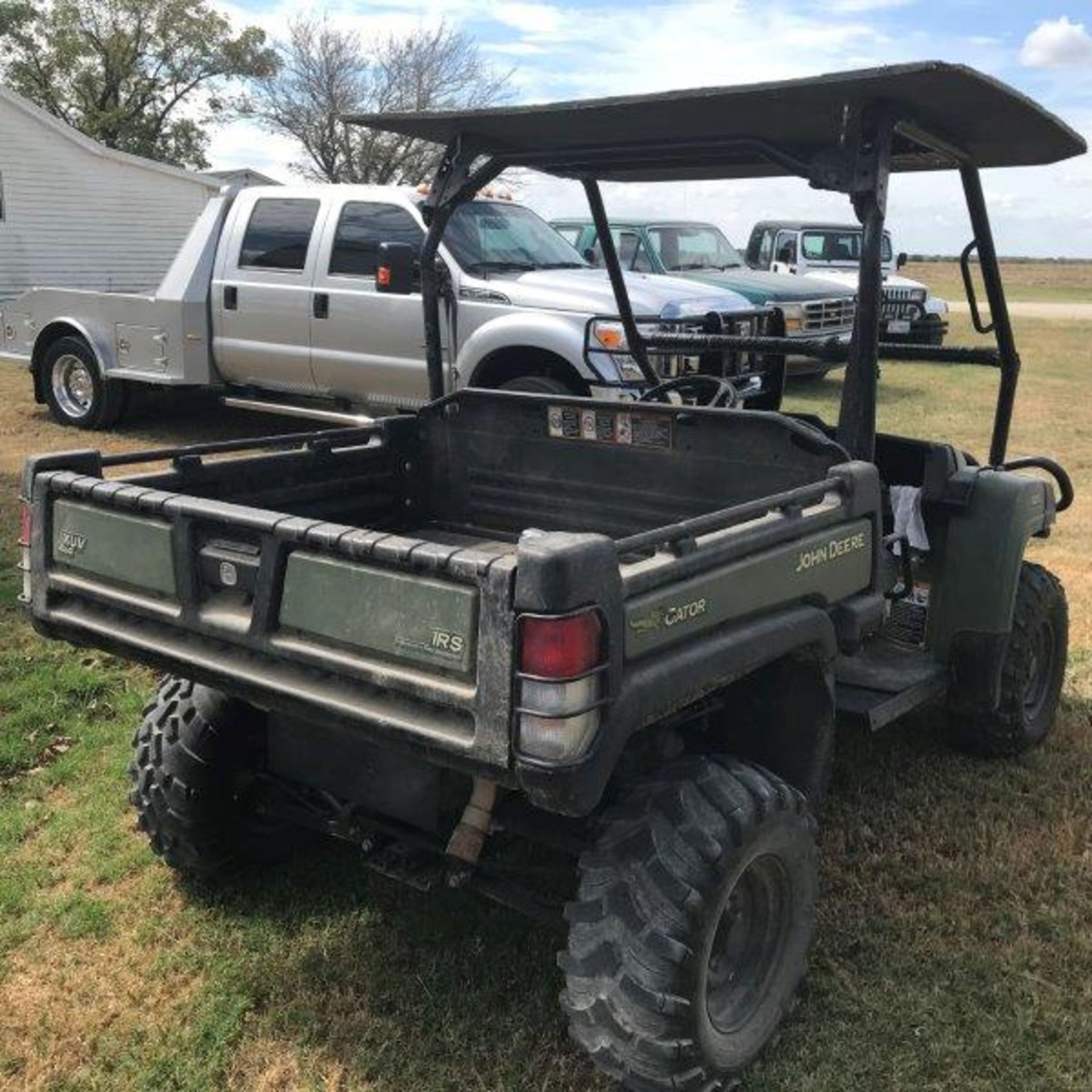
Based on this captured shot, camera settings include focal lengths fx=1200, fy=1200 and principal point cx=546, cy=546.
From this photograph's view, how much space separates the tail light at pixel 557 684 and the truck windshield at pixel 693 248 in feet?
34.5

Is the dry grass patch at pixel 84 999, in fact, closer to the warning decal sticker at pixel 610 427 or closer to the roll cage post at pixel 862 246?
the warning decal sticker at pixel 610 427

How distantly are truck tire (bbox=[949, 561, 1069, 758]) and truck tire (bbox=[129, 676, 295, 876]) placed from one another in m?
2.18

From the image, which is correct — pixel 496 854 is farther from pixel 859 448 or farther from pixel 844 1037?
pixel 859 448

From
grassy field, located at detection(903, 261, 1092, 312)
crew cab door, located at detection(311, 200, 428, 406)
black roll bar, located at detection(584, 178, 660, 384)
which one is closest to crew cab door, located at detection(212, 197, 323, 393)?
crew cab door, located at detection(311, 200, 428, 406)

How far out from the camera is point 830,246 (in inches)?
627

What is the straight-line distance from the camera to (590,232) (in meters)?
12.6

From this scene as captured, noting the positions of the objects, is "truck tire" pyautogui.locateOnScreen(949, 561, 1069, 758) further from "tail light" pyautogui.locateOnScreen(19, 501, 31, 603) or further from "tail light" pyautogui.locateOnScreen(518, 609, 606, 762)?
"tail light" pyautogui.locateOnScreen(19, 501, 31, 603)

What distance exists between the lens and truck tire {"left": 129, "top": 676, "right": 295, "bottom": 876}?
3072 mm

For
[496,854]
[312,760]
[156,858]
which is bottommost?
[156,858]

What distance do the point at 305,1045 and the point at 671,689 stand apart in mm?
1228

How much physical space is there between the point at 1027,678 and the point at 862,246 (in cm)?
169

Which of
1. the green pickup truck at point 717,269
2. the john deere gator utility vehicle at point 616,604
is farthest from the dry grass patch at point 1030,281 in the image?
the john deere gator utility vehicle at point 616,604

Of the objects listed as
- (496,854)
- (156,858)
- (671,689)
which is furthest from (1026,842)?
(156,858)

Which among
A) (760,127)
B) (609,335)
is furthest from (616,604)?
(609,335)
